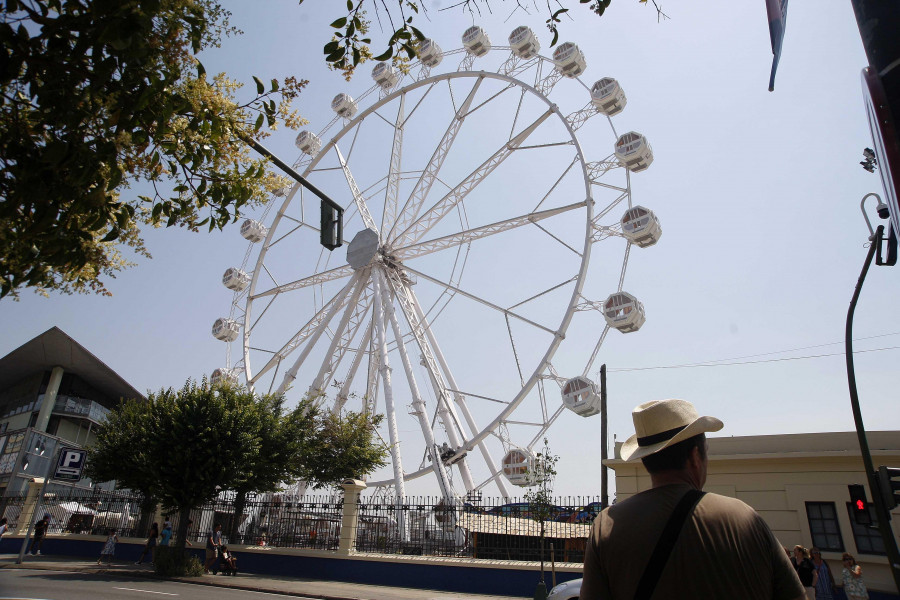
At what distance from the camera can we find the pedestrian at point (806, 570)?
11113mm

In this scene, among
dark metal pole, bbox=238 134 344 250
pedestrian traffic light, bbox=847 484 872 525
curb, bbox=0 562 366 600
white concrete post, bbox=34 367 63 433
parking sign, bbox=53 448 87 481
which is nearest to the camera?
dark metal pole, bbox=238 134 344 250

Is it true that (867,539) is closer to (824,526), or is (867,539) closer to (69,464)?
(824,526)

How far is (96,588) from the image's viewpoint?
1401 cm

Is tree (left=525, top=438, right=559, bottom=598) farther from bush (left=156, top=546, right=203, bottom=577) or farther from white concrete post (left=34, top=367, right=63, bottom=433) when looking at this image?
white concrete post (left=34, top=367, right=63, bottom=433)

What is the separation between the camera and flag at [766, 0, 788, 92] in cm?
274

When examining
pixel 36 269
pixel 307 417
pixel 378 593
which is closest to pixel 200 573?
pixel 378 593

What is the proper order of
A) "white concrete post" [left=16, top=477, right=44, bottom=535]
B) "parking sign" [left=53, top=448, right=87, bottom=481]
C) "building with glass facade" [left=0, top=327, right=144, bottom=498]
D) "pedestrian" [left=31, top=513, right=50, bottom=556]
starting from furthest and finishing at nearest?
1. "building with glass facade" [left=0, top=327, right=144, bottom=498]
2. "white concrete post" [left=16, top=477, right=44, bottom=535]
3. "pedestrian" [left=31, top=513, right=50, bottom=556]
4. "parking sign" [left=53, top=448, right=87, bottom=481]

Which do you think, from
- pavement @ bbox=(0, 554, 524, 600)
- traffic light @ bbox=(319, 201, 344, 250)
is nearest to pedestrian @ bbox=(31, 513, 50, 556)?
pavement @ bbox=(0, 554, 524, 600)

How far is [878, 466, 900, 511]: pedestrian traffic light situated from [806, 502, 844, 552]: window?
448cm

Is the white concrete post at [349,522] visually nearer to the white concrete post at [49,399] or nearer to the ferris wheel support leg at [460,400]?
the ferris wheel support leg at [460,400]

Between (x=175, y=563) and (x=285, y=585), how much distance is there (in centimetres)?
405

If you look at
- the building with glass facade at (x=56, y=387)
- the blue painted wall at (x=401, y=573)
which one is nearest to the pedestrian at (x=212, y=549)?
the blue painted wall at (x=401, y=573)

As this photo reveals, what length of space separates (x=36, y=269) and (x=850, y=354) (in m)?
13.9

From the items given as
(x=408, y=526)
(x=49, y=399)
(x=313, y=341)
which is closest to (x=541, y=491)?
(x=408, y=526)
